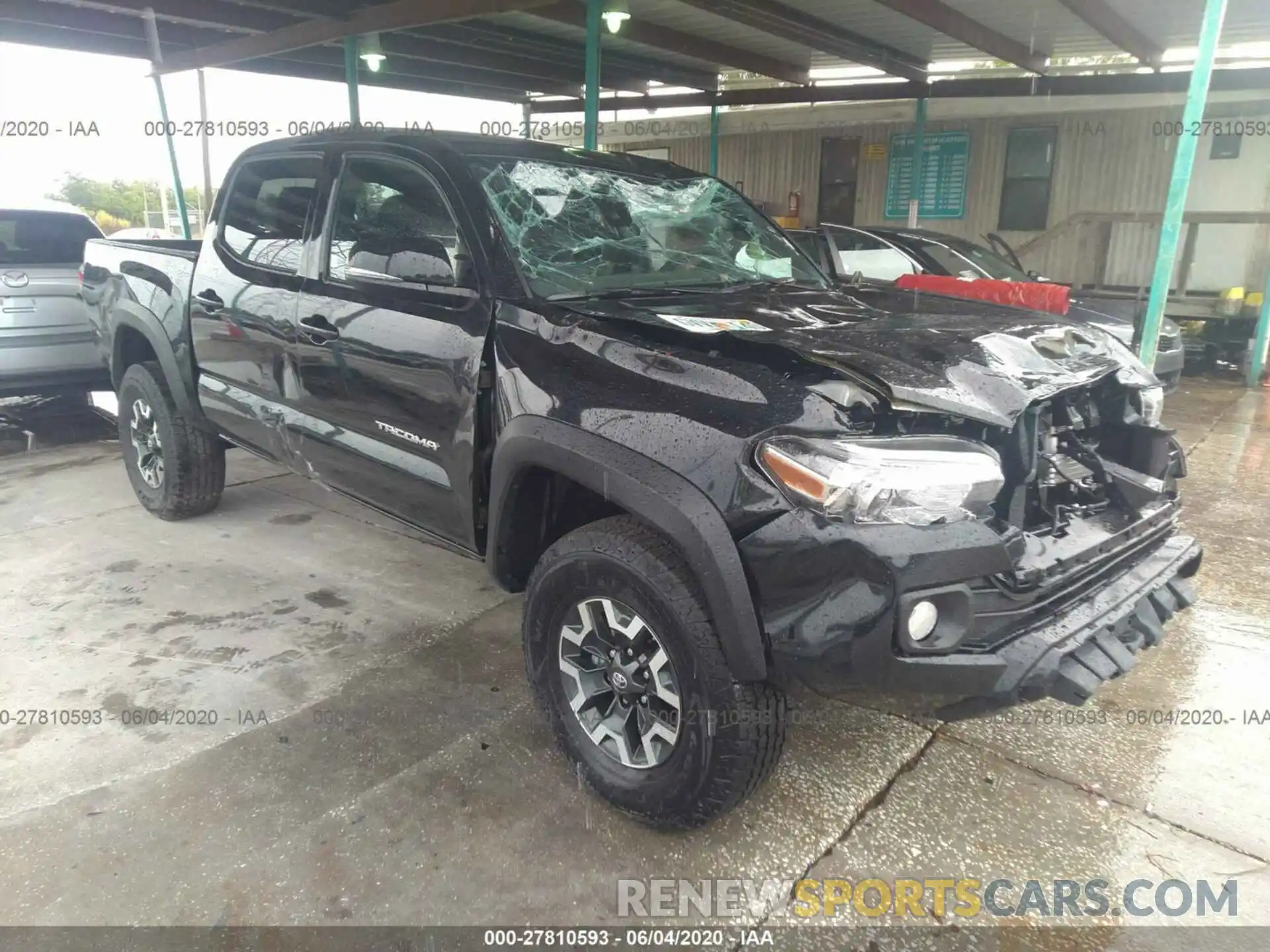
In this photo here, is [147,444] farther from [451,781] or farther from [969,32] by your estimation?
[969,32]

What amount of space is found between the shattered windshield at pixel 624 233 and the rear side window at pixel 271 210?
0.99 meters

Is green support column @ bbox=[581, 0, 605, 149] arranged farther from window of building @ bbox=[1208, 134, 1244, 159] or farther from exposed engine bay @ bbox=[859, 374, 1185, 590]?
window of building @ bbox=[1208, 134, 1244, 159]

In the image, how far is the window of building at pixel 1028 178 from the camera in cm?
1255

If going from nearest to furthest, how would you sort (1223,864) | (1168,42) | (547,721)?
(1223,864), (547,721), (1168,42)

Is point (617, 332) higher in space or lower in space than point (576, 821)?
higher

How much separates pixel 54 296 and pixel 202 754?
A: 4.91 m

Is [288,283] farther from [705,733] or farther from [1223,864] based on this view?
[1223,864]

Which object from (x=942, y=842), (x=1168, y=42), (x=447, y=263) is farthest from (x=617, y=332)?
(x=1168, y=42)

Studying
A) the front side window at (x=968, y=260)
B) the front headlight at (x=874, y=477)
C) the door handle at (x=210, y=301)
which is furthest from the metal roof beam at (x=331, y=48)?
the front headlight at (x=874, y=477)

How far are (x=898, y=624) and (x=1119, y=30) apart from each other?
974 centimetres

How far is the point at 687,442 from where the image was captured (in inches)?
82.4

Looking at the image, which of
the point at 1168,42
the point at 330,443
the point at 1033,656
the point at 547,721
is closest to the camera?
the point at 1033,656

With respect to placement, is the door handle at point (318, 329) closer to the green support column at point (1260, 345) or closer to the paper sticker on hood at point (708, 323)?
the paper sticker on hood at point (708, 323)

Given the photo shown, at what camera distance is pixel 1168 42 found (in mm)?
9781
